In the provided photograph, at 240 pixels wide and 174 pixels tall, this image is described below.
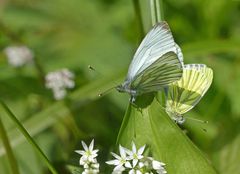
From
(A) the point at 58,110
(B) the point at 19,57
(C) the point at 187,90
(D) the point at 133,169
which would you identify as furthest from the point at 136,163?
(B) the point at 19,57

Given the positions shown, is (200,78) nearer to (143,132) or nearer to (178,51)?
(178,51)

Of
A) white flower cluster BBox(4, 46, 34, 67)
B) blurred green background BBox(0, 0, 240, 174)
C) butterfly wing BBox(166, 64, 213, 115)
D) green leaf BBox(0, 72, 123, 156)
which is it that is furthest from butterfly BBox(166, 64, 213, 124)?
white flower cluster BBox(4, 46, 34, 67)

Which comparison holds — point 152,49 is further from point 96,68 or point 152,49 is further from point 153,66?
point 96,68

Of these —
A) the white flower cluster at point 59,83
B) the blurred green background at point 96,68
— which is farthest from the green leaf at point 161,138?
the white flower cluster at point 59,83

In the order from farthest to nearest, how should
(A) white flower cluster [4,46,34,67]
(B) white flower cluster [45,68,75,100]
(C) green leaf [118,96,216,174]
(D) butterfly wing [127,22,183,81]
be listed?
(A) white flower cluster [4,46,34,67], (B) white flower cluster [45,68,75,100], (D) butterfly wing [127,22,183,81], (C) green leaf [118,96,216,174]

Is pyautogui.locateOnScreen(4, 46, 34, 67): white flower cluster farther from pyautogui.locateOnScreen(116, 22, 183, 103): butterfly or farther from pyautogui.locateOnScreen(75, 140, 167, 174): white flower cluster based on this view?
pyautogui.locateOnScreen(75, 140, 167, 174): white flower cluster

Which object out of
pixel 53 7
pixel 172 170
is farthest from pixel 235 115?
pixel 53 7
